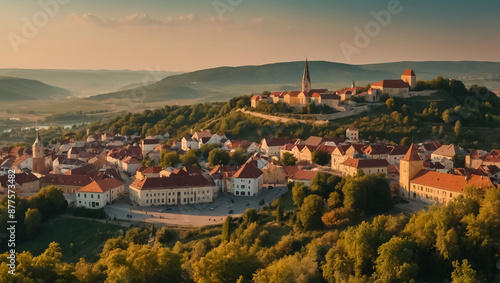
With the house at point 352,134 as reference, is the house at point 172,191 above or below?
below

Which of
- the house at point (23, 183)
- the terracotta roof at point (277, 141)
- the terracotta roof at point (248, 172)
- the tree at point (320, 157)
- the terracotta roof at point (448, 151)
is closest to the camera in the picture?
the terracotta roof at point (248, 172)

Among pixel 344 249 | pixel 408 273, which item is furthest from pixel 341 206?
pixel 408 273

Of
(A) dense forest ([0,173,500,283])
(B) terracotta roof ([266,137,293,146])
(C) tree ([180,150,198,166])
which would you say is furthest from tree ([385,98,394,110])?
(A) dense forest ([0,173,500,283])

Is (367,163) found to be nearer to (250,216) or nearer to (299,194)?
(299,194)

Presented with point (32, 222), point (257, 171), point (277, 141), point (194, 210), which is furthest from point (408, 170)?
point (32, 222)

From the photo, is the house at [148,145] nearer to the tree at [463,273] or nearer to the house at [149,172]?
the house at [149,172]

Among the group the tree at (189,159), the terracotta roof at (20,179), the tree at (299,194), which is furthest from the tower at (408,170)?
the terracotta roof at (20,179)

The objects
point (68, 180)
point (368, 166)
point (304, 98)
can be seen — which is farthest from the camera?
point (304, 98)
